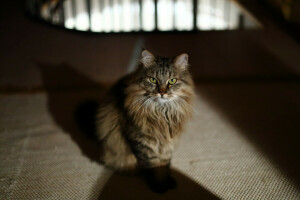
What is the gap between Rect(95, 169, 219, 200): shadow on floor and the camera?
133 centimetres

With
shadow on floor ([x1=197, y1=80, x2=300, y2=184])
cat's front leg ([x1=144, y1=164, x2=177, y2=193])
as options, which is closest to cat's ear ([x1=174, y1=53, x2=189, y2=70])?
cat's front leg ([x1=144, y1=164, x2=177, y2=193])

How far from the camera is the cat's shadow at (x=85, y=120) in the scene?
1352mm

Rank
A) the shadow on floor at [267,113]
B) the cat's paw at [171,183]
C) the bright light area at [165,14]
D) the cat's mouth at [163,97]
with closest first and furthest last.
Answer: the cat's mouth at [163,97], the cat's paw at [171,183], the shadow on floor at [267,113], the bright light area at [165,14]

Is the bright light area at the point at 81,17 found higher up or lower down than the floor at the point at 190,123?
higher up

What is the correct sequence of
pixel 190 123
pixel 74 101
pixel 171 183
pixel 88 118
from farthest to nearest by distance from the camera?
pixel 74 101, pixel 190 123, pixel 88 118, pixel 171 183

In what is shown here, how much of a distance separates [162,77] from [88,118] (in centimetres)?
53

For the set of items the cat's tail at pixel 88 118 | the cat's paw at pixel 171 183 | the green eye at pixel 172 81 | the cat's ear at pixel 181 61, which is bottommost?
the cat's paw at pixel 171 183

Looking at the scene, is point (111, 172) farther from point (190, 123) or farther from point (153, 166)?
point (190, 123)

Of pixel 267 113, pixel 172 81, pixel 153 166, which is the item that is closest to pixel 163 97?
pixel 172 81

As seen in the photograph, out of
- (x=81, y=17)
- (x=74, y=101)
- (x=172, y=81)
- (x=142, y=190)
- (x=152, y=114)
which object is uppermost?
(x=81, y=17)

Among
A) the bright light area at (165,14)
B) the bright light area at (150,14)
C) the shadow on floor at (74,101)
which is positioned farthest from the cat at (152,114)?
the bright light area at (165,14)

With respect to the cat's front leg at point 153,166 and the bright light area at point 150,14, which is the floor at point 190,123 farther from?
the bright light area at point 150,14

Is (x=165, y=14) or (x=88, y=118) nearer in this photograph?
(x=88, y=118)

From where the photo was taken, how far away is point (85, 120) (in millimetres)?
1627
